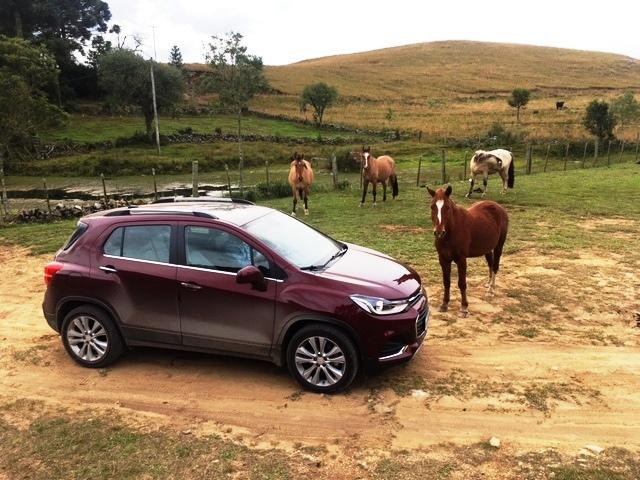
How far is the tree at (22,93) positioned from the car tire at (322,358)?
62.6 ft

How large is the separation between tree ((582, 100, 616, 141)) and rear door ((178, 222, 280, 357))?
34.5m

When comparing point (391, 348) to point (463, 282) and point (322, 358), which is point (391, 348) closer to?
point (322, 358)

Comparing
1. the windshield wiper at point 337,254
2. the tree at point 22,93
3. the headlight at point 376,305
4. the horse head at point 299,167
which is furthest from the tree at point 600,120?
the headlight at point 376,305

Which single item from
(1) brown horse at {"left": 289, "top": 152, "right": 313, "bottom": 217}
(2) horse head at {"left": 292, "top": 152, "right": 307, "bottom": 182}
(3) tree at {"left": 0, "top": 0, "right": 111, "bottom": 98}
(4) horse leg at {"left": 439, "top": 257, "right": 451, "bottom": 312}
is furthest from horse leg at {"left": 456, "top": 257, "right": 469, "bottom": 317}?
(3) tree at {"left": 0, "top": 0, "right": 111, "bottom": 98}

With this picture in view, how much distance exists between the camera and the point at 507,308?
7590 millimetres

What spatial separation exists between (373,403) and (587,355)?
2.73 metres

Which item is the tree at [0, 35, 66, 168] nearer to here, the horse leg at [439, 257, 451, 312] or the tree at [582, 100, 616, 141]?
the horse leg at [439, 257, 451, 312]

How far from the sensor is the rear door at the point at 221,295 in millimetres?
5230

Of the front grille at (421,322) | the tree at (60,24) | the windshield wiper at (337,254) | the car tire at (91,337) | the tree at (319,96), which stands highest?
the tree at (60,24)

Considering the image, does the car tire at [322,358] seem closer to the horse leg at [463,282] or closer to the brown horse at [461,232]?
the brown horse at [461,232]

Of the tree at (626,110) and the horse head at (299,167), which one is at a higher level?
the tree at (626,110)

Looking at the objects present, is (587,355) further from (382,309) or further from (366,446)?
(366,446)

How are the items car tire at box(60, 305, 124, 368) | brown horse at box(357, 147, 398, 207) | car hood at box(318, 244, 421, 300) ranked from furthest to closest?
brown horse at box(357, 147, 398, 207) < car tire at box(60, 305, 124, 368) < car hood at box(318, 244, 421, 300)

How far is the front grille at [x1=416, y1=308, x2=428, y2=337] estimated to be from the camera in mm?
5288
